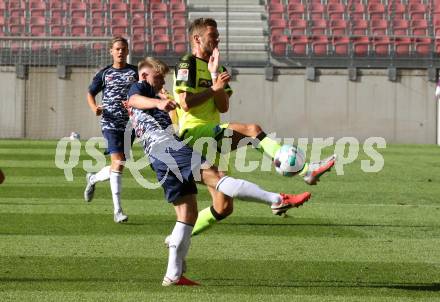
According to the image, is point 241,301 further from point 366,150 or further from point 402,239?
point 366,150

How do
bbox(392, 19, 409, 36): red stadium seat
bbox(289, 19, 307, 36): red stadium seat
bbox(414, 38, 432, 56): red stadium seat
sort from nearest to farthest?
1. bbox(414, 38, 432, 56): red stadium seat
2. bbox(289, 19, 307, 36): red stadium seat
3. bbox(392, 19, 409, 36): red stadium seat

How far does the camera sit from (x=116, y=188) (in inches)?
485

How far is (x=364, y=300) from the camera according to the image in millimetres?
7234

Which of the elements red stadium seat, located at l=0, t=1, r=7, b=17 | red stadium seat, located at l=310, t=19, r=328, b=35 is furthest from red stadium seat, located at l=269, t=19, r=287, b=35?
red stadium seat, located at l=0, t=1, r=7, b=17

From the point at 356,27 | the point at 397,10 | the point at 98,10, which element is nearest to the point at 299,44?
the point at 356,27

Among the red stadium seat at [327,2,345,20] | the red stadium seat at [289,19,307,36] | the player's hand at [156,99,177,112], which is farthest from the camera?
the red stadium seat at [327,2,345,20]

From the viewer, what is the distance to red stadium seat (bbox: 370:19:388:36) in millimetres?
35312

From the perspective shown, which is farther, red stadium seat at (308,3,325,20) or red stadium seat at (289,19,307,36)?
red stadium seat at (308,3,325,20)

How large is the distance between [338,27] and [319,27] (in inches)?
25.0

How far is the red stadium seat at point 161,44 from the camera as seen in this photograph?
33.9m

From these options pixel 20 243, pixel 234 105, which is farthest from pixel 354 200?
pixel 234 105

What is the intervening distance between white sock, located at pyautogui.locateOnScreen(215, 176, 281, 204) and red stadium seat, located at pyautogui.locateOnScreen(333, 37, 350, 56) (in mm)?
26355

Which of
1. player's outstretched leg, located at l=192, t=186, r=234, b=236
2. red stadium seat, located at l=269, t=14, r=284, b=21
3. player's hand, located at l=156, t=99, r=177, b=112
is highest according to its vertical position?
red stadium seat, located at l=269, t=14, r=284, b=21

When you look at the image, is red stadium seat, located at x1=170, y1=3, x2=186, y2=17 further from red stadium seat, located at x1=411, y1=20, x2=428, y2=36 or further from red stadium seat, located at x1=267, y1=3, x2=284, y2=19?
red stadium seat, located at x1=411, y1=20, x2=428, y2=36
